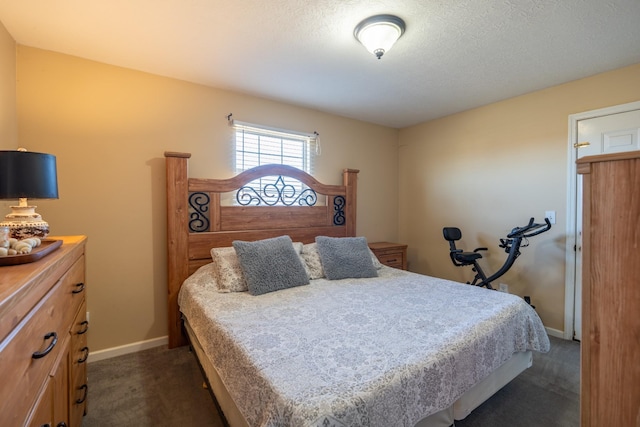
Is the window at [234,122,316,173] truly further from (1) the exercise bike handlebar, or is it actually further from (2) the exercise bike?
(1) the exercise bike handlebar

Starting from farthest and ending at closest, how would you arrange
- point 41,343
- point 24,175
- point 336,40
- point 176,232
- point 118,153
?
point 176,232 < point 118,153 < point 336,40 < point 24,175 < point 41,343

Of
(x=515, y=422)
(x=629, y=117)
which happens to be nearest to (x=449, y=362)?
(x=515, y=422)

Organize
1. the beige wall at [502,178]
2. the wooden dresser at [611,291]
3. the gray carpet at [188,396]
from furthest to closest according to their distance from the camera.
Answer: the beige wall at [502,178]
the gray carpet at [188,396]
the wooden dresser at [611,291]

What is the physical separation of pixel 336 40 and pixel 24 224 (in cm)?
209

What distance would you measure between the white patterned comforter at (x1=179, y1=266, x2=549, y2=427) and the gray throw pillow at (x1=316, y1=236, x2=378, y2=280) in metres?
0.31

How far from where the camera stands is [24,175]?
1264 mm

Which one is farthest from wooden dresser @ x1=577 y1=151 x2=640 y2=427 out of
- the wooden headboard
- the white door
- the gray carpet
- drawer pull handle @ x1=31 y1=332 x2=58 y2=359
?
the wooden headboard

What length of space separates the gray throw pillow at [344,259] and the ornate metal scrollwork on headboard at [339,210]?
69 cm

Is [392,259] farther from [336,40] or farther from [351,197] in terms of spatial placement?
[336,40]

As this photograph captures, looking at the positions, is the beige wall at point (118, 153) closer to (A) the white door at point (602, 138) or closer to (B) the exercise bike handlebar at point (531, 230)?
(B) the exercise bike handlebar at point (531, 230)

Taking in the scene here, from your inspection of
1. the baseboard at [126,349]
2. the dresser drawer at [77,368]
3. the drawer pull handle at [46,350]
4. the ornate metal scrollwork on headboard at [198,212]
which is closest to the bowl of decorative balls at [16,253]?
the drawer pull handle at [46,350]

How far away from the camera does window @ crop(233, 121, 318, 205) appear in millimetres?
2979

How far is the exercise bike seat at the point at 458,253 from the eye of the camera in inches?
120

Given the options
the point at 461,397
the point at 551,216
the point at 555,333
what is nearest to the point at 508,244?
the point at 551,216
